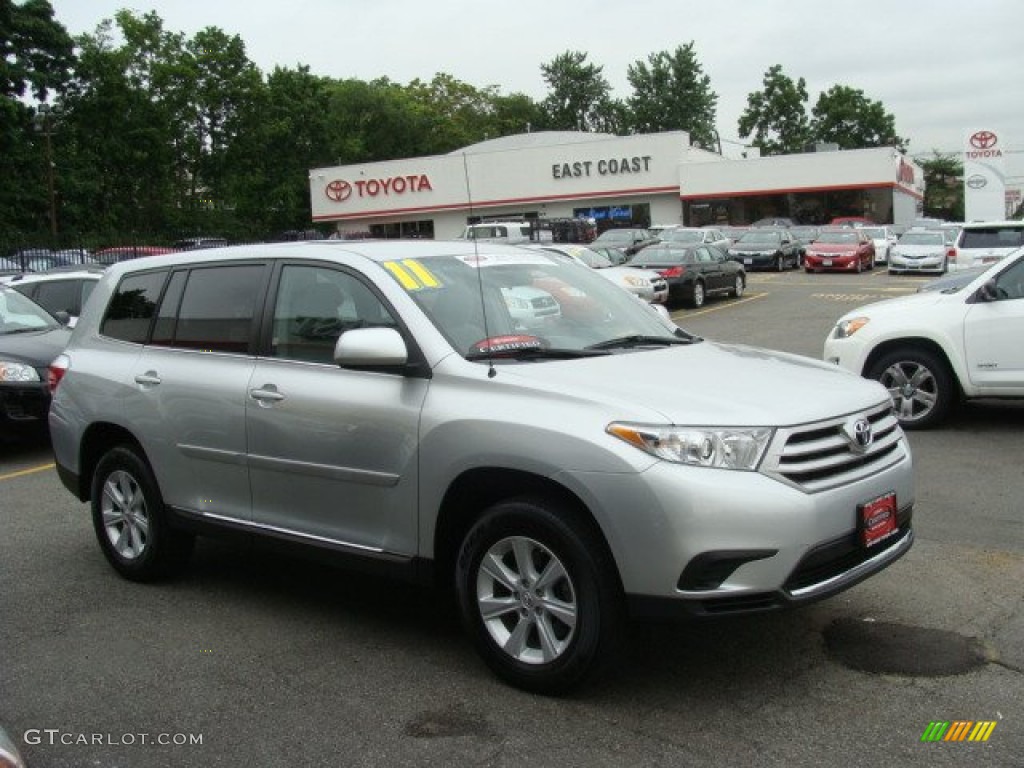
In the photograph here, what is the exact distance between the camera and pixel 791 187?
5059 centimetres

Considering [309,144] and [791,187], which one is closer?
[791,187]

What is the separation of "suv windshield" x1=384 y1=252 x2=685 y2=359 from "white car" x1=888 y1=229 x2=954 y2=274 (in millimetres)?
28692

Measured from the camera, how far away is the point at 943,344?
8.87 meters

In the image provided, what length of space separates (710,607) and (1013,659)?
1.50 meters

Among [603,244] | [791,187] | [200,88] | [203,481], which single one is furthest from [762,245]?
[200,88]

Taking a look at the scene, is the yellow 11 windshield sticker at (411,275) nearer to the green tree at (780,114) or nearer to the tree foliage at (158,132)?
the tree foliage at (158,132)

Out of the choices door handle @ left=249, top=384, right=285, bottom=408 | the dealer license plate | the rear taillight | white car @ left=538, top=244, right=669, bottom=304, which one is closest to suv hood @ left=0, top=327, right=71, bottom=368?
the rear taillight

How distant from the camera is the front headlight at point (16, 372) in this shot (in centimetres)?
→ 951

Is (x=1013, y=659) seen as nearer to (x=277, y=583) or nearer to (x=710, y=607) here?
(x=710, y=607)

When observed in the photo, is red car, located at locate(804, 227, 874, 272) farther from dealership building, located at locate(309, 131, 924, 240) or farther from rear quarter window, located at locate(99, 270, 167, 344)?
rear quarter window, located at locate(99, 270, 167, 344)

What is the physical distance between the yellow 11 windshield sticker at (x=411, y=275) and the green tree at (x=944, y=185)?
112 meters

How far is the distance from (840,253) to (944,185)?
86.2 meters

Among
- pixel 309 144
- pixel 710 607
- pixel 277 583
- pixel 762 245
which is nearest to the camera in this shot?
pixel 710 607

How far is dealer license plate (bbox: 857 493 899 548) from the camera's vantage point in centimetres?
395
